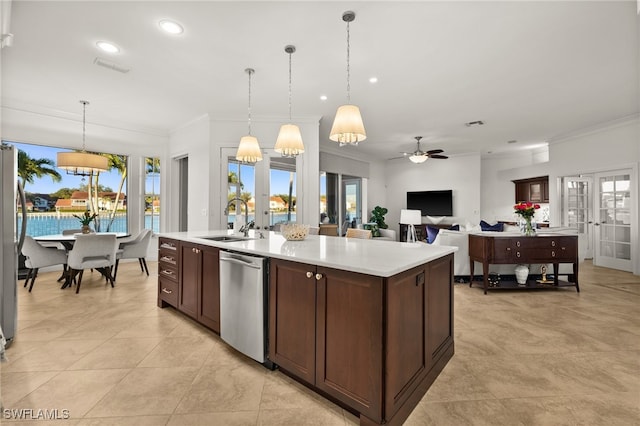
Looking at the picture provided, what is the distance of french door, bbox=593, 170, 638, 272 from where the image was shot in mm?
5469

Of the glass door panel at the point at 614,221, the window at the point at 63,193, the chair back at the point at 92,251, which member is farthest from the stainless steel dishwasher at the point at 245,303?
the glass door panel at the point at 614,221

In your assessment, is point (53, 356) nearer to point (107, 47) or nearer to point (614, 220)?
point (107, 47)

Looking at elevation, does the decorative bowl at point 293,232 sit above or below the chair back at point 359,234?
above

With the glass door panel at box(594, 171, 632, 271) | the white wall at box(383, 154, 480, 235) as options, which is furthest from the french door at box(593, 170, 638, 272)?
the white wall at box(383, 154, 480, 235)

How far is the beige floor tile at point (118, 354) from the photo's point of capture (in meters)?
2.11

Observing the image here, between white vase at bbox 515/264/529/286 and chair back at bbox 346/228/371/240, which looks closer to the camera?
chair back at bbox 346/228/371/240

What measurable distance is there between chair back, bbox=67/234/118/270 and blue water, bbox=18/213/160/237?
6.95 feet

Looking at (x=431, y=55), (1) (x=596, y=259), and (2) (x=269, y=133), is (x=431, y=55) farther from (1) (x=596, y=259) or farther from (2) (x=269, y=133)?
(1) (x=596, y=259)

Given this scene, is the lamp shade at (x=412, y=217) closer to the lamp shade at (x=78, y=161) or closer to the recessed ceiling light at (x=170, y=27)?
the recessed ceiling light at (x=170, y=27)

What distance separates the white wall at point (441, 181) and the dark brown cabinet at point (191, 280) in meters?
7.59

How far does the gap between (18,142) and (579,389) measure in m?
7.53

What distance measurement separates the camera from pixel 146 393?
1790 mm

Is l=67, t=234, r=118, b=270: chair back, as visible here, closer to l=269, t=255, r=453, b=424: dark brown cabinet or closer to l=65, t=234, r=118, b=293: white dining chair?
l=65, t=234, r=118, b=293: white dining chair

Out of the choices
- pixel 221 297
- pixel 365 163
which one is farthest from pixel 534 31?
pixel 365 163
